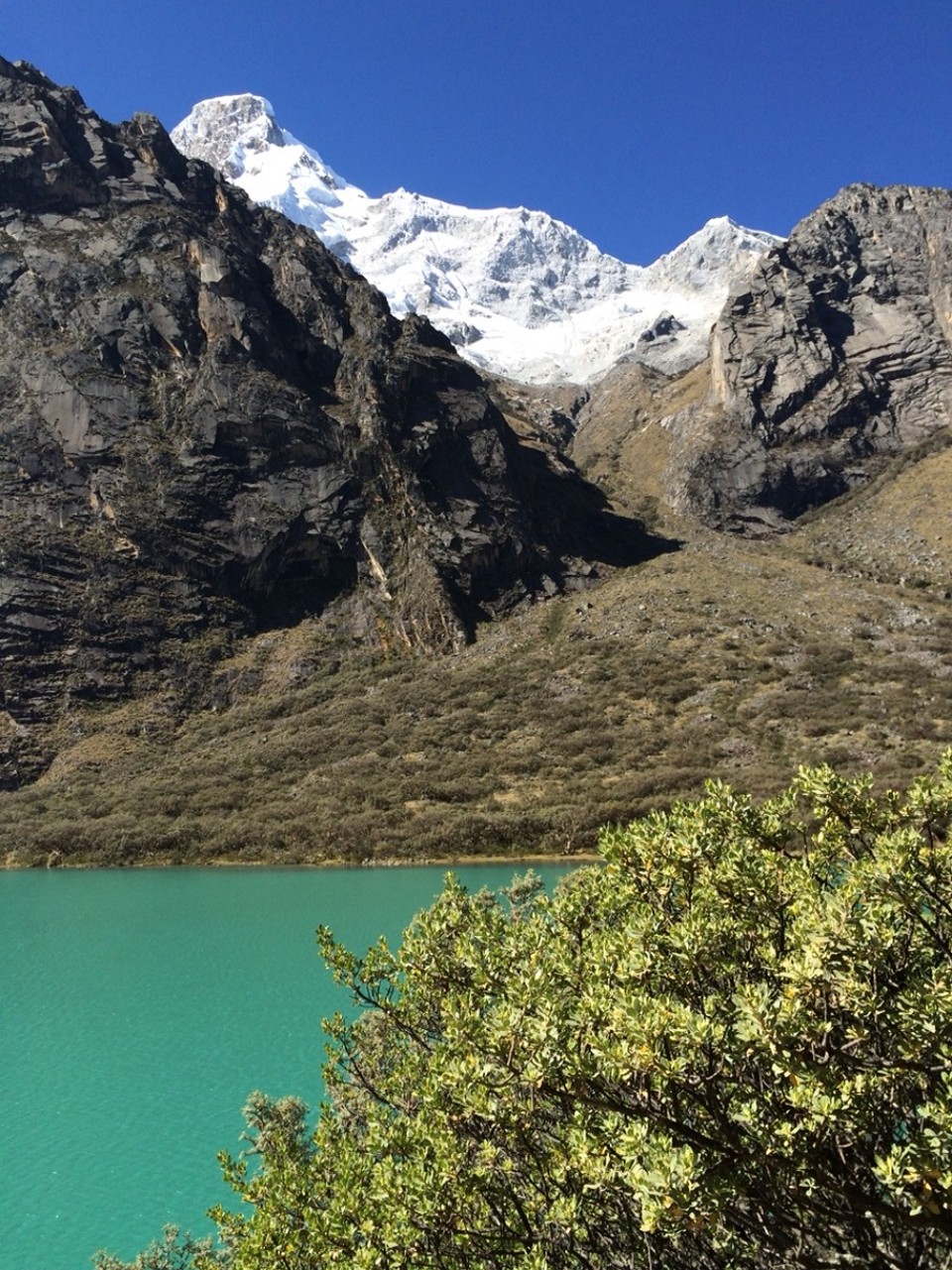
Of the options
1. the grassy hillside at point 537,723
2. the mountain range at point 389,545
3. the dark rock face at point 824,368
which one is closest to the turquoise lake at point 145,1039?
the grassy hillside at point 537,723

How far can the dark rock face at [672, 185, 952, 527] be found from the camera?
12781 cm

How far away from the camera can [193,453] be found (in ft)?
331

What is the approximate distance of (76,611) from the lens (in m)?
90.2

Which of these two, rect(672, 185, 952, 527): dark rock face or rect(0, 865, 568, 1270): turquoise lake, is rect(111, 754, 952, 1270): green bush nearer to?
rect(0, 865, 568, 1270): turquoise lake

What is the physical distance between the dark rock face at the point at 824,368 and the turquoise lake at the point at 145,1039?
98644mm

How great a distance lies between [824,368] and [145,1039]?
138m

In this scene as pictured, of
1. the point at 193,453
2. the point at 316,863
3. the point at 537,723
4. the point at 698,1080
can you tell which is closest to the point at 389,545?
the point at 193,453

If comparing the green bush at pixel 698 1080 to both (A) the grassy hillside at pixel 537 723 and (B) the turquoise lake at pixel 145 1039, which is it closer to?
(B) the turquoise lake at pixel 145 1039

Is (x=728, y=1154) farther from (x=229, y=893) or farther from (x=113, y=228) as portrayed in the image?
(x=113, y=228)

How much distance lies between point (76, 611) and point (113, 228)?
56.4 meters

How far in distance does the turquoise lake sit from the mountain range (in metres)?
19.0

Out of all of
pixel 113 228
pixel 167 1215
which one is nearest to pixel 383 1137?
pixel 167 1215

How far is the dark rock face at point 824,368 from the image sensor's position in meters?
128

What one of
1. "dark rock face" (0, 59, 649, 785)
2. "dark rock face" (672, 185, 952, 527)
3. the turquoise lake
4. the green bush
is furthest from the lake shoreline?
"dark rock face" (672, 185, 952, 527)
